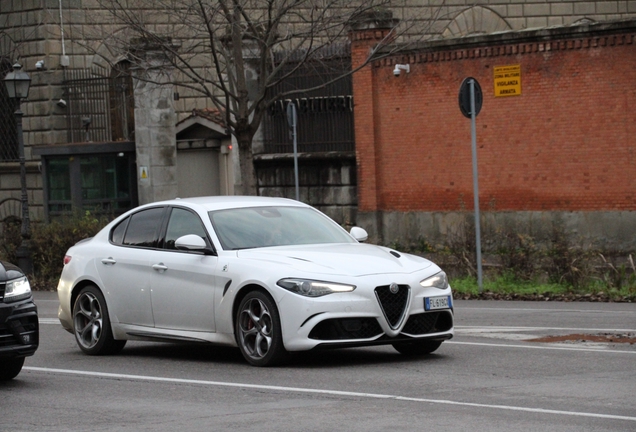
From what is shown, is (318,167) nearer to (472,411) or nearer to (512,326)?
(512,326)

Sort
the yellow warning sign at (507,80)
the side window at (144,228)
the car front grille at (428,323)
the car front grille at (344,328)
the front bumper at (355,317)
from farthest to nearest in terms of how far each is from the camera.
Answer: the yellow warning sign at (507,80) < the side window at (144,228) < the car front grille at (428,323) < the car front grille at (344,328) < the front bumper at (355,317)

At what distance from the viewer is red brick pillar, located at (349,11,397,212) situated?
2683 cm

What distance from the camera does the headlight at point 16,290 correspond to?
9.62 meters

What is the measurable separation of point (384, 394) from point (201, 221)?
10.9 ft

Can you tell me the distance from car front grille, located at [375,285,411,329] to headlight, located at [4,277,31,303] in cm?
286

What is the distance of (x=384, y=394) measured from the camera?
28.0 feet

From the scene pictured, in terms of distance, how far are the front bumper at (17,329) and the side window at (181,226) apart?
194 cm

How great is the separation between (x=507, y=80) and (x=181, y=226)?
14692 millimetres

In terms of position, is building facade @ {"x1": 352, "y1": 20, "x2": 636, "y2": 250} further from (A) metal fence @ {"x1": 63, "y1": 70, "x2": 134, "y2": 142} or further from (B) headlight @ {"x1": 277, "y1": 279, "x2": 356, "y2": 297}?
(B) headlight @ {"x1": 277, "y1": 279, "x2": 356, "y2": 297}

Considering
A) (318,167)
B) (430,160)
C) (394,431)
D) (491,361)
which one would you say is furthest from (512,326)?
(318,167)

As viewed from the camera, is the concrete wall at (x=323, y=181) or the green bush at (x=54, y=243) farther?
the concrete wall at (x=323, y=181)

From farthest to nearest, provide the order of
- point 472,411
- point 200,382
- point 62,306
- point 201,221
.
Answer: point 62,306 → point 201,221 → point 200,382 → point 472,411

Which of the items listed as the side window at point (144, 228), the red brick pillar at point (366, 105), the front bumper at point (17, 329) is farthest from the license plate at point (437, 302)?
the red brick pillar at point (366, 105)

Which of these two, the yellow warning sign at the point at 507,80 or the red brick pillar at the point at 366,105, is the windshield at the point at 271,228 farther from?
the red brick pillar at the point at 366,105
